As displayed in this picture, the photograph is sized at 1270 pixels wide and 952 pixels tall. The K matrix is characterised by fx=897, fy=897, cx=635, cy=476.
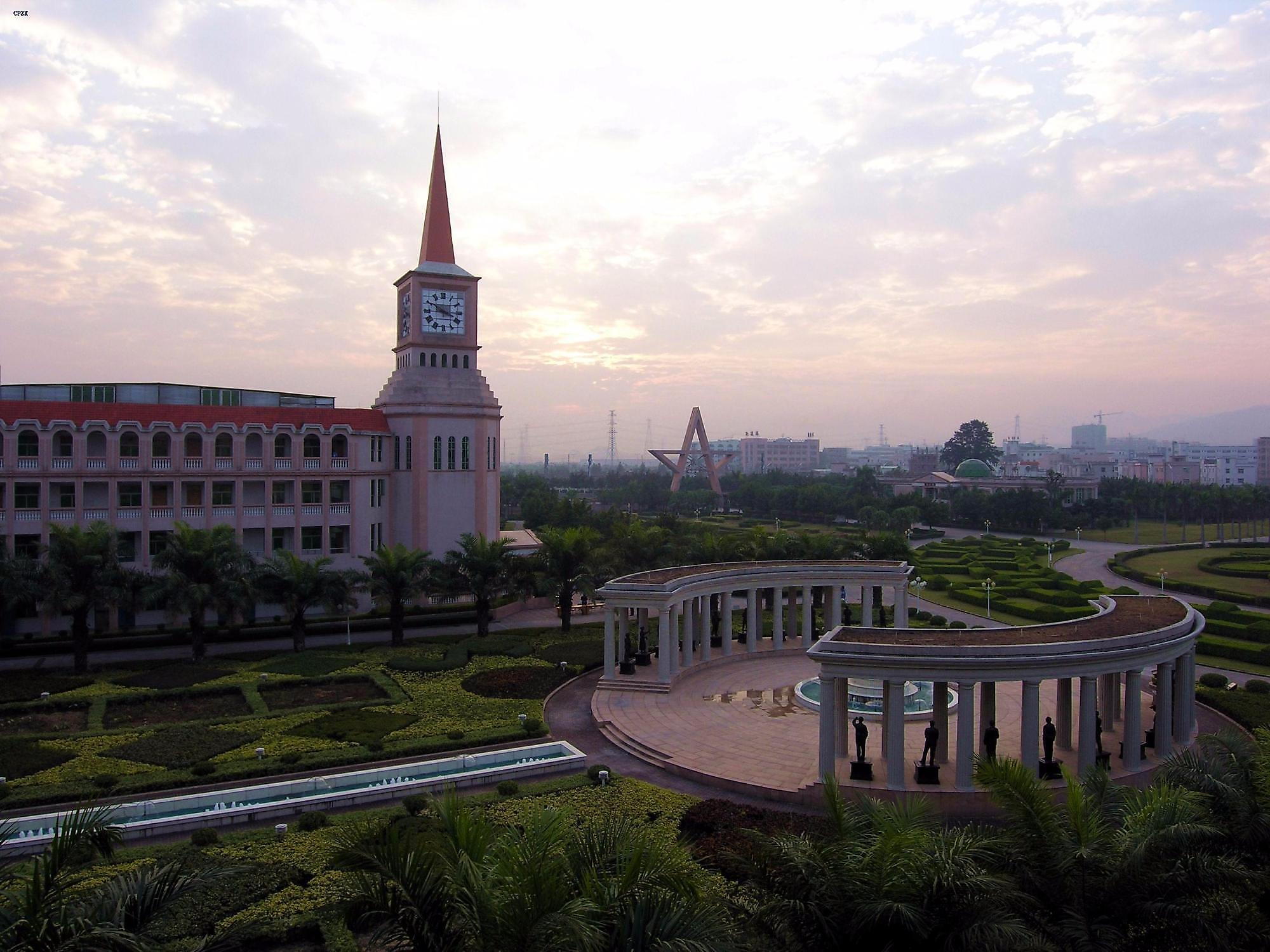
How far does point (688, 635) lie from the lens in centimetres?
3781

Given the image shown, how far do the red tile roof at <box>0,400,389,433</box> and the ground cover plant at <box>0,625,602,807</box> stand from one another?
13.9 metres

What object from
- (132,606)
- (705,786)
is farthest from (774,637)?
(132,606)

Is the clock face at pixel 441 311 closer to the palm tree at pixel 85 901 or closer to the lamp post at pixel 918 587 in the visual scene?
the lamp post at pixel 918 587

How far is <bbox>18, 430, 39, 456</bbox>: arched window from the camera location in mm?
43656

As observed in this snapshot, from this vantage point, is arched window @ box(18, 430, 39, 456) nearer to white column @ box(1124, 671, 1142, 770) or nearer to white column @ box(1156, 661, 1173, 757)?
white column @ box(1124, 671, 1142, 770)

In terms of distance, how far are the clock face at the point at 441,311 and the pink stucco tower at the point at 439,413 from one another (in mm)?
46

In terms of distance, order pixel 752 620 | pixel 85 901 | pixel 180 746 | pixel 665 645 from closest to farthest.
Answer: pixel 85 901 → pixel 180 746 → pixel 665 645 → pixel 752 620

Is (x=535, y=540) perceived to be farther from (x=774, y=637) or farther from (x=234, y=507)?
(x=774, y=637)

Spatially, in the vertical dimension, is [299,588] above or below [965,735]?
above

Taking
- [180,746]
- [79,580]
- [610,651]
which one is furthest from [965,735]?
[79,580]

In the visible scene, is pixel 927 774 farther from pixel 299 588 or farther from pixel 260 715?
pixel 299 588

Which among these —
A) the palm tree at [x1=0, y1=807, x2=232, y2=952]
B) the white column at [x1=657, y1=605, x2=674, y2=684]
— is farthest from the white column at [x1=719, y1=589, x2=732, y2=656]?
the palm tree at [x1=0, y1=807, x2=232, y2=952]

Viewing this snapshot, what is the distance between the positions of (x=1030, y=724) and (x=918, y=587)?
26.7 meters

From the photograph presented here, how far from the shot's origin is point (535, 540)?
227 feet
